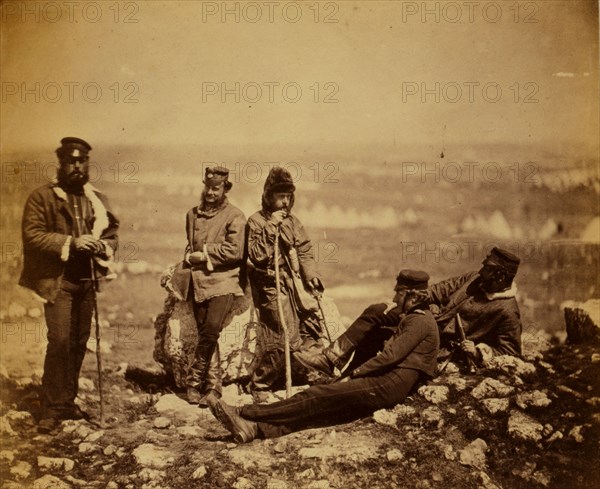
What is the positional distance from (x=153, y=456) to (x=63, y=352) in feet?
3.27

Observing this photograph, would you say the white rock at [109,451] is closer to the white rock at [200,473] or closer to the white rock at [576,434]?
the white rock at [200,473]

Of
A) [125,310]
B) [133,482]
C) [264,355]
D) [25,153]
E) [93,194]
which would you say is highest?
[25,153]

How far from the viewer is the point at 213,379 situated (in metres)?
4.66

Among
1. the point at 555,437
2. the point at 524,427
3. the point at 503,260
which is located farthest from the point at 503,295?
the point at 555,437

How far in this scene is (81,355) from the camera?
4703 millimetres

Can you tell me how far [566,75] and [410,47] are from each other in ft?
3.83

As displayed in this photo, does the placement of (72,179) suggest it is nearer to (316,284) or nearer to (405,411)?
(316,284)

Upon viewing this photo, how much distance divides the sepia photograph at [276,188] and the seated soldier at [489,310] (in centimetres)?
1

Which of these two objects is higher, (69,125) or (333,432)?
(69,125)

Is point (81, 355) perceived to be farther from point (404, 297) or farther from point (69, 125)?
point (404, 297)

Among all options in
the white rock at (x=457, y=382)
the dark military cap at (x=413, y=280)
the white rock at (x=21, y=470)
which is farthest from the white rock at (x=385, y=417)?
the white rock at (x=21, y=470)

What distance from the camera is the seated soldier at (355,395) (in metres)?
4.33

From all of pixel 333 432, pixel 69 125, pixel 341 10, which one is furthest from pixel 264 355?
pixel 341 10

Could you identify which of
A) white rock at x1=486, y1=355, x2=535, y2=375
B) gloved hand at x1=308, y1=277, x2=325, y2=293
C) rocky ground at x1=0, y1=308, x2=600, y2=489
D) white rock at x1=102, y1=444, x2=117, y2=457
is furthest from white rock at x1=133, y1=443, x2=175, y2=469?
white rock at x1=486, y1=355, x2=535, y2=375
